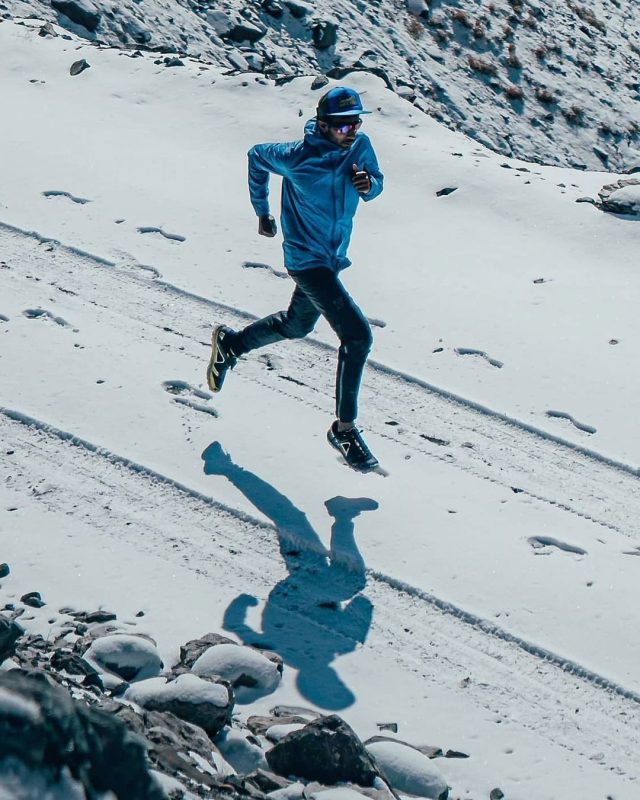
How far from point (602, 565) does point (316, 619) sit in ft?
4.94

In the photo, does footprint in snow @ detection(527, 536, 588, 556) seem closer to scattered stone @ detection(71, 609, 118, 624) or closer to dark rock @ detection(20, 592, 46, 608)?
scattered stone @ detection(71, 609, 118, 624)

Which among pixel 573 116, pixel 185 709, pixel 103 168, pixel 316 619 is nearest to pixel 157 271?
pixel 103 168

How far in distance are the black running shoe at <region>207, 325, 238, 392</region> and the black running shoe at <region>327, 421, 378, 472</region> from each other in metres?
0.86

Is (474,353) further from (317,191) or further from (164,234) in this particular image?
(164,234)

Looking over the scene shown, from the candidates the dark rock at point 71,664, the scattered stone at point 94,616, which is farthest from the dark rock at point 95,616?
the dark rock at point 71,664

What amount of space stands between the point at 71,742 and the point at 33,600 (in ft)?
6.66

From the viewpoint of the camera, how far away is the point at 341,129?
5.65m

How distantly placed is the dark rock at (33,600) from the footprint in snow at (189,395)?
6.67 feet

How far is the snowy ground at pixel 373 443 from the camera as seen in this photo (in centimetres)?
489

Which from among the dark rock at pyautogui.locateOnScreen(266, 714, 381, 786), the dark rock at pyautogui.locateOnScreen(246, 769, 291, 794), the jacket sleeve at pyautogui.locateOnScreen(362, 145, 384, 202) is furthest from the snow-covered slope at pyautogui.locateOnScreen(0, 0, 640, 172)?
the dark rock at pyautogui.locateOnScreen(246, 769, 291, 794)

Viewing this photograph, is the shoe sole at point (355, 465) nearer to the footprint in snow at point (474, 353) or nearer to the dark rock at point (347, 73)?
the footprint in snow at point (474, 353)

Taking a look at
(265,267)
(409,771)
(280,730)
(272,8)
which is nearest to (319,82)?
(265,267)

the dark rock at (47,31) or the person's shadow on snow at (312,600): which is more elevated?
the dark rock at (47,31)

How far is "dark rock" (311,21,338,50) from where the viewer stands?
1733cm
